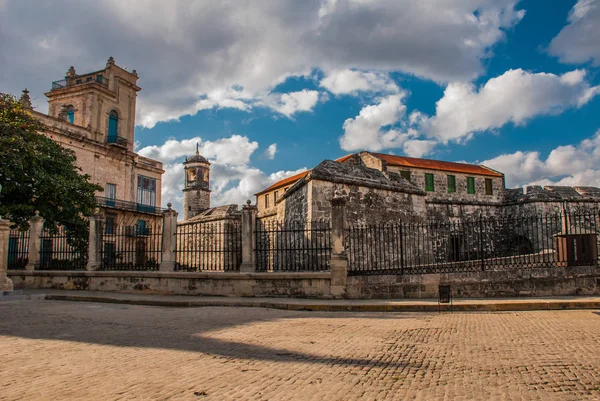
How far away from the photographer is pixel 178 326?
7.52 metres

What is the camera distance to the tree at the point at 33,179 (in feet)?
56.3

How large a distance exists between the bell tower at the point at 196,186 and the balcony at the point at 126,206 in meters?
7.50

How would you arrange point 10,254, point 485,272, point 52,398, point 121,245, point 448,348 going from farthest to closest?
point 10,254 → point 121,245 → point 485,272 → point 448,348 → point 52,398

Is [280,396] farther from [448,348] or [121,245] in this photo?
[121,245]

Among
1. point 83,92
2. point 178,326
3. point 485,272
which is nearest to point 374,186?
Result: point 485,272

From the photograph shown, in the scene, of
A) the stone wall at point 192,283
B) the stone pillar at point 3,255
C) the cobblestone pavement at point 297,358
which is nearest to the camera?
the cobblestone pavement at point 297,358

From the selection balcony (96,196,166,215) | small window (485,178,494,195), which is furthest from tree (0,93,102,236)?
small window (485,178,494,195)

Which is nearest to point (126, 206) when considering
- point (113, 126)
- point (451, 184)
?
point (113, 126)

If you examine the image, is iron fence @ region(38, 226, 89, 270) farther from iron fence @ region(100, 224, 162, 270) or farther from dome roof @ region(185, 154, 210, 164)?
dome roof @ region(185, 154, 210, 164)

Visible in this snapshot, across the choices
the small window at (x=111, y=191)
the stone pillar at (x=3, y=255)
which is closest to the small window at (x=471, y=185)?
the small window at (x=111, y=191)

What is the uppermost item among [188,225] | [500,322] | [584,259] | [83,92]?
[83,92]

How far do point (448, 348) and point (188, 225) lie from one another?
1120 inches

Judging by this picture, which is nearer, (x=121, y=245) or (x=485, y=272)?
(x=485, y=272)

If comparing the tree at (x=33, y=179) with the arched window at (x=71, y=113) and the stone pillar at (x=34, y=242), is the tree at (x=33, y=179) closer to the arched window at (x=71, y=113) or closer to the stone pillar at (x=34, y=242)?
the stone pillar at (x=34, y=242)
